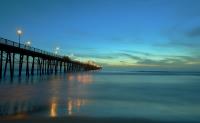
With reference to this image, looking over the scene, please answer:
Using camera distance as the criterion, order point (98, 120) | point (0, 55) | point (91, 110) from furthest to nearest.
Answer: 1. point (0, 55)
2. point (91, 110)
3. point (98, 120)

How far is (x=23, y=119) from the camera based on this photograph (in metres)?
10.2

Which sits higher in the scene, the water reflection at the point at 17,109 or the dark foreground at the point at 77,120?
the water reflection at the point at 17,109

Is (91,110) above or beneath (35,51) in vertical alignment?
beneath

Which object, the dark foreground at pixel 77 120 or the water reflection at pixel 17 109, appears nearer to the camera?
the dark foreground at pixel 77 120

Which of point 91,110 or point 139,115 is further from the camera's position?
point 91,110

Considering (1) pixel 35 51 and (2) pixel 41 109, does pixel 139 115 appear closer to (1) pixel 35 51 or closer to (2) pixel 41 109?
(2) pixel 41 109

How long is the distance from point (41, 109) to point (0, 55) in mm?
23928

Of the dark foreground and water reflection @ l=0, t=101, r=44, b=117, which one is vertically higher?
water reflection @ l=0, t=101, r=44, b=117

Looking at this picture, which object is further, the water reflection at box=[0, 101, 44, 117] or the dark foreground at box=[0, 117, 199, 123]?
the water reflection at box=[0, 101, 44, 117]

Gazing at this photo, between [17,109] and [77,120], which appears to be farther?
[17,109]

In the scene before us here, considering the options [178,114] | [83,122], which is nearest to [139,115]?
[178,114]

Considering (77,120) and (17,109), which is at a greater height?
(17,109)

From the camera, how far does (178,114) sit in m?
12.5

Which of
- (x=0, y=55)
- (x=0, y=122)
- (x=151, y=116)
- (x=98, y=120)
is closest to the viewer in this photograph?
(x=0, y=122)
